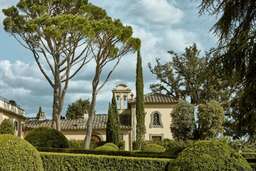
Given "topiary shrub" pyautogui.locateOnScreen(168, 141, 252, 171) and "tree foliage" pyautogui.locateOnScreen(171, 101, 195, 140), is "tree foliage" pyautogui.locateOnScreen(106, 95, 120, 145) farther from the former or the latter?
"topiary shrub" pyautogui.locateOnScreen(168, 141, 252, 171)

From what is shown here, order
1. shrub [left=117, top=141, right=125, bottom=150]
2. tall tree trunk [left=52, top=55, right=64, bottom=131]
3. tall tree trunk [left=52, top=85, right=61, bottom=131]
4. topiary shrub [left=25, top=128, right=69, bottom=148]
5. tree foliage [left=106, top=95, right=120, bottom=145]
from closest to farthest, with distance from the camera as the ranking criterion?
1. topiary shrub [left=25, top=128, right=69, bottom=148]
2. tall tree trunk [left=52, top=55, right=64, bottom=131]
3. tall tree trunk [left=52, top=85, right=61, bottom=131]
4. shrub [left=117, top=141, right=125, bottom=150]
5. tree foliage [left=106, top=95, right=120, bottom=145]

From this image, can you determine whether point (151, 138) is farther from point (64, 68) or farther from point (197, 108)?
point (64, 68)

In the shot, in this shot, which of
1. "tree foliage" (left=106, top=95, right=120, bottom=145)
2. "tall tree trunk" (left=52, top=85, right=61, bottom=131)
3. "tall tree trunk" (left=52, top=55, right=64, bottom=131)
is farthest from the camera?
"tree foliage" (left=106, top=95, right=120, bottom=145)

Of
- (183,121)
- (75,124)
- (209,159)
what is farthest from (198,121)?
(209,159)

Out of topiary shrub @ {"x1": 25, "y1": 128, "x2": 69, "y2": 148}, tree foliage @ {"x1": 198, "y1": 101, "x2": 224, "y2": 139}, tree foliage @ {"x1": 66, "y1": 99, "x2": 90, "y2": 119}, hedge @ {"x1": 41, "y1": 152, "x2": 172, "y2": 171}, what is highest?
tree foliage @ {"x1": 66, "y1": 99, "x2": 90, "y2": 119}

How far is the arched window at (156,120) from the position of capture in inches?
1596

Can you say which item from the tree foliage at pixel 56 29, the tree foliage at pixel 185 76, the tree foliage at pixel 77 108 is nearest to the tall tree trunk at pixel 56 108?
the tree foliage at pixel 56 29

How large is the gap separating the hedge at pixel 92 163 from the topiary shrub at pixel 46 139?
15.9 feet

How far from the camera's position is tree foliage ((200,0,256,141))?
10344 mm

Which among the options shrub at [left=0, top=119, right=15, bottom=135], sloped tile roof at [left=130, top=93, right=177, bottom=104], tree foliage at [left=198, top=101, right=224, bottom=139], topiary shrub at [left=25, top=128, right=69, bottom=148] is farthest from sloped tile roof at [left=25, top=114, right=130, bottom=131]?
topiary shrub at [left=25, top=128, right=69, bottom=148]

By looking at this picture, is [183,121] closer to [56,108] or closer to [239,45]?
[56,108]

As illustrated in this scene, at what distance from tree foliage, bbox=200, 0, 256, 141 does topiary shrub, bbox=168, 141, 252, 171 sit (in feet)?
3.48

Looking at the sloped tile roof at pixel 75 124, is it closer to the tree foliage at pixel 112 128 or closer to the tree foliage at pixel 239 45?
the tree foliage at pixel 112 128

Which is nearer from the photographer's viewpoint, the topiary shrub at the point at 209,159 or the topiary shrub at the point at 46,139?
the topiary shrub at the point at 209,159
